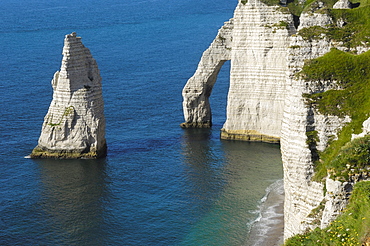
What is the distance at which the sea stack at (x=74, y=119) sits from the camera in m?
Answer: 58.5

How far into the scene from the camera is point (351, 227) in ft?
78.5

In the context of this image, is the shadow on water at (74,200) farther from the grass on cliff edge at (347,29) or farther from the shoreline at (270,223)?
the grass on cliff edge at (347,29)

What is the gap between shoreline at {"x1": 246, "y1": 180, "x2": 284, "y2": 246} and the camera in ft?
132

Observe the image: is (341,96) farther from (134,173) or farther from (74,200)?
(134,173)

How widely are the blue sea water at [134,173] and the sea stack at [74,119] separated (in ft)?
4.82

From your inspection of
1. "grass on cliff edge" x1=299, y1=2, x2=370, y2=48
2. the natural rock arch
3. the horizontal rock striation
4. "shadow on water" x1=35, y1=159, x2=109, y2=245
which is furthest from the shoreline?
the natural rock arch

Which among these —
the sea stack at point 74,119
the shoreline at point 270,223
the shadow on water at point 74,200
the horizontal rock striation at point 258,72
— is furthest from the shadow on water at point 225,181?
the sea stack at point 74,119

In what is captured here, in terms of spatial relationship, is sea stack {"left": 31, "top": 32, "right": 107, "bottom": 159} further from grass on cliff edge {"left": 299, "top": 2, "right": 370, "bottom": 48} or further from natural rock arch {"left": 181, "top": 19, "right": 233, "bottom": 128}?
grass on cliff edge {"left": 299, "top": 2, "right": 370, "bottom": 48}


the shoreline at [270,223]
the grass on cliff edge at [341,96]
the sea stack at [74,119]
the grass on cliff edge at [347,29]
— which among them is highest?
the grass on cliff edge at [347,29]

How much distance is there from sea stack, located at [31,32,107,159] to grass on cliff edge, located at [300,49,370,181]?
104 ft

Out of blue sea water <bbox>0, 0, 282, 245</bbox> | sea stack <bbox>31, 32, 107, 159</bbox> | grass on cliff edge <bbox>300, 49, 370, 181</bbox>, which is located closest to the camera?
grass on cliff edge <bbox>300, 49, 370, 181</bbox>

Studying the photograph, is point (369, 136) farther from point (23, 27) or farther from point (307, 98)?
point (23, 27)

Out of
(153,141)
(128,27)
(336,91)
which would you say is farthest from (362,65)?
(128,27)

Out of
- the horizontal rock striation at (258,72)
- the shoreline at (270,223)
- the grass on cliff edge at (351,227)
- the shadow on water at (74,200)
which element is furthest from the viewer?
the horizontal rock striation at (258,72)
